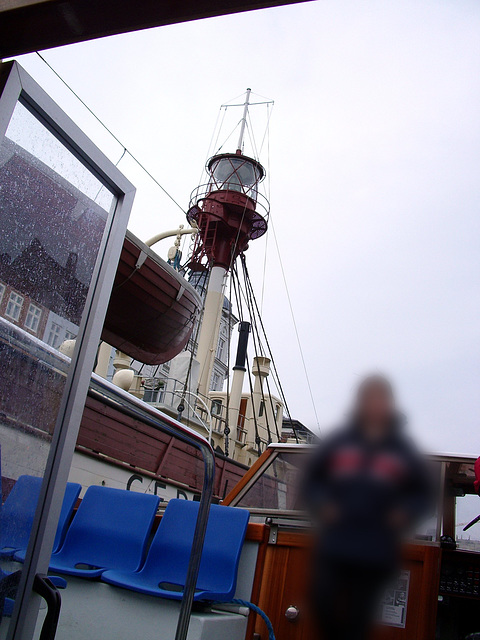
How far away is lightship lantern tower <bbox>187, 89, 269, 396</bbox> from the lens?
16.6 metres

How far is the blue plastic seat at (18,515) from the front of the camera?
1.65 meters

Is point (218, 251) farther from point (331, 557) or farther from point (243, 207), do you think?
point (331, 557)

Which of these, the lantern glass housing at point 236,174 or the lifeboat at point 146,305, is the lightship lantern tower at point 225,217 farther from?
the lifeboat at point 146,305

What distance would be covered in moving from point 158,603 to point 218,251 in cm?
1450

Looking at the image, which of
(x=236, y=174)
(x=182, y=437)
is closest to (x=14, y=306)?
(x=182, y=437)

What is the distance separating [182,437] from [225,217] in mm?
15036

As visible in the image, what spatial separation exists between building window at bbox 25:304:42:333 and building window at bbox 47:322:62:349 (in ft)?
0.17

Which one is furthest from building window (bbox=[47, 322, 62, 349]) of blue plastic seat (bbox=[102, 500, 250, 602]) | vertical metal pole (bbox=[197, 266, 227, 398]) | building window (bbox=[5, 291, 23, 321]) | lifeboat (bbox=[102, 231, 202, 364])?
vertical metal pole (bbox=[197, 266, 227, 398])

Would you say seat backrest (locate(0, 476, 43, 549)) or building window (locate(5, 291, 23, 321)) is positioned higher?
building window (locate(5, 291, 23, 321))

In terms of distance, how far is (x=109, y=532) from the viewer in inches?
128

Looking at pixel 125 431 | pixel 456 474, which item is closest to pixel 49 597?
pixel 456 474

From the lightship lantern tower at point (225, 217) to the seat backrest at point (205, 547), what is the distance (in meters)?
12.8

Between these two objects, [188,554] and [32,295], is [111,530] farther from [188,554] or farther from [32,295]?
[32,295]

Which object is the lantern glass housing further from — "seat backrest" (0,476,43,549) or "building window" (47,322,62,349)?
"seat backrest" (0,476,43,549)
